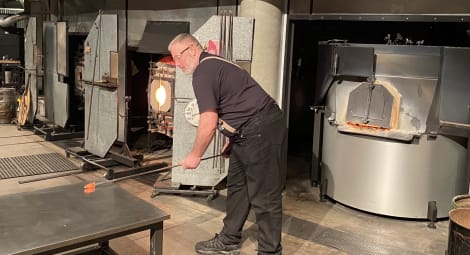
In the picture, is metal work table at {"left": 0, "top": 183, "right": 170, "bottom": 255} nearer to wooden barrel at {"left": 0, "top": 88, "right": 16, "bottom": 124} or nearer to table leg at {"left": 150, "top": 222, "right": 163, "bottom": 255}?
table leg at {"left": 150, "top": 222, "right": 163, "bottom": 255}

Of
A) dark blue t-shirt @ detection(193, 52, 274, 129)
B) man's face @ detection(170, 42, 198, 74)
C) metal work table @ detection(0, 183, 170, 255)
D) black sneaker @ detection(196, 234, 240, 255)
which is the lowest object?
black sneaker @ detection(196, 234, 240, 255)

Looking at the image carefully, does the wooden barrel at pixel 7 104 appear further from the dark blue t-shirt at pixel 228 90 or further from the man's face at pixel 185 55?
the dark blue t-shirt at pixel 228 90

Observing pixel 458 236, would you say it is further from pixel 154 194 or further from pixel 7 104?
pixel 7 104

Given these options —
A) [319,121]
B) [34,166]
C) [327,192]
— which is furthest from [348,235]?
[34,166]

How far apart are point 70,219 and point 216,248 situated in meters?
1.21

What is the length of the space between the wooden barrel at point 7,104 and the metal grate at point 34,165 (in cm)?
234

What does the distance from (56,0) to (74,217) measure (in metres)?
5.87

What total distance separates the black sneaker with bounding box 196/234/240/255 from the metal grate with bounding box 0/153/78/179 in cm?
253

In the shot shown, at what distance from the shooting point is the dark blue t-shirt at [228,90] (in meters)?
2.94

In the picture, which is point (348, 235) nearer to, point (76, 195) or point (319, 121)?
point (319, 121)

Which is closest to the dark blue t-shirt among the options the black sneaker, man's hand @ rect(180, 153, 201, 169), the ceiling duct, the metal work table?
man's hand @ rect(180, 153, 201, 169)

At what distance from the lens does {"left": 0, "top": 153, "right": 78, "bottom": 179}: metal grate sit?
5098mm

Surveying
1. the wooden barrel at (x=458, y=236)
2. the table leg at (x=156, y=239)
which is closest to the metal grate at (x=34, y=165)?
the table leg at (x=156, y=239)

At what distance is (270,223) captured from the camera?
9.99 ft
